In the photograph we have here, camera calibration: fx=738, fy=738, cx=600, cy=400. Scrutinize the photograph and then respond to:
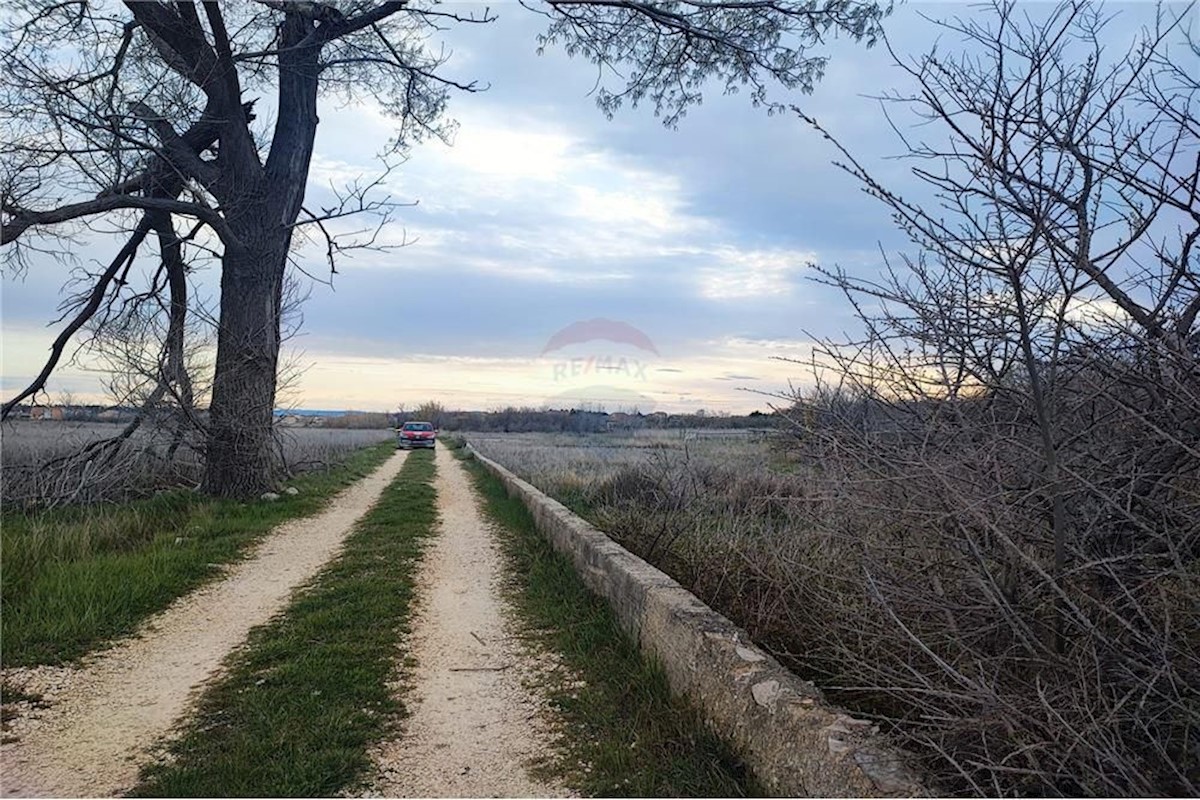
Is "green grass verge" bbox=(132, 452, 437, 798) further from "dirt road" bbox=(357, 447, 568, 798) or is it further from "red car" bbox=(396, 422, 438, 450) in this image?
"red car" bbox=(396, 422, 438, 450)

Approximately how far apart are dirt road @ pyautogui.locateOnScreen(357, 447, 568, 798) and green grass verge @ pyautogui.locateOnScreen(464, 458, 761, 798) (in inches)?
7.3

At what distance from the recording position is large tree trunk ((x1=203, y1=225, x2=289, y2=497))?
446 inches

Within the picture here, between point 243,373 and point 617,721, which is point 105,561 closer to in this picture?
point 617,721

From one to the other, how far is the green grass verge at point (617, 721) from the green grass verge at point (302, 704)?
967mm

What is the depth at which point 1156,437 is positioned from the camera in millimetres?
2236

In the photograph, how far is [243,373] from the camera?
11453 mm

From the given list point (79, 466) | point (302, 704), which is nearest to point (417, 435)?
point (79, 466)

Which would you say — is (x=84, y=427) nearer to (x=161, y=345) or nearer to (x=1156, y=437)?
(x=161, y=345)

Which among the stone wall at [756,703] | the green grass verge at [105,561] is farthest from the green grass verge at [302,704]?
the stone wall at [756,703]

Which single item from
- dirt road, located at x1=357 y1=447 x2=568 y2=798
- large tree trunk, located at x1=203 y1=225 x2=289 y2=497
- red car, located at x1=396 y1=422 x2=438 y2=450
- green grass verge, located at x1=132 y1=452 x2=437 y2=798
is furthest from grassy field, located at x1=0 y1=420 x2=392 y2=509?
red car, located at x1=396 y1=422 x2=438 y2=450

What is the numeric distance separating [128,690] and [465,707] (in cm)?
190

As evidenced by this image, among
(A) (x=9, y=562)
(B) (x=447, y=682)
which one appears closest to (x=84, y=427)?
(A) (x=9, y=562)

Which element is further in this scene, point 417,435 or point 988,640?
point 417,435

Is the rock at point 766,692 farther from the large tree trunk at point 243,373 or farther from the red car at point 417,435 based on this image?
the red car at point 417,435
